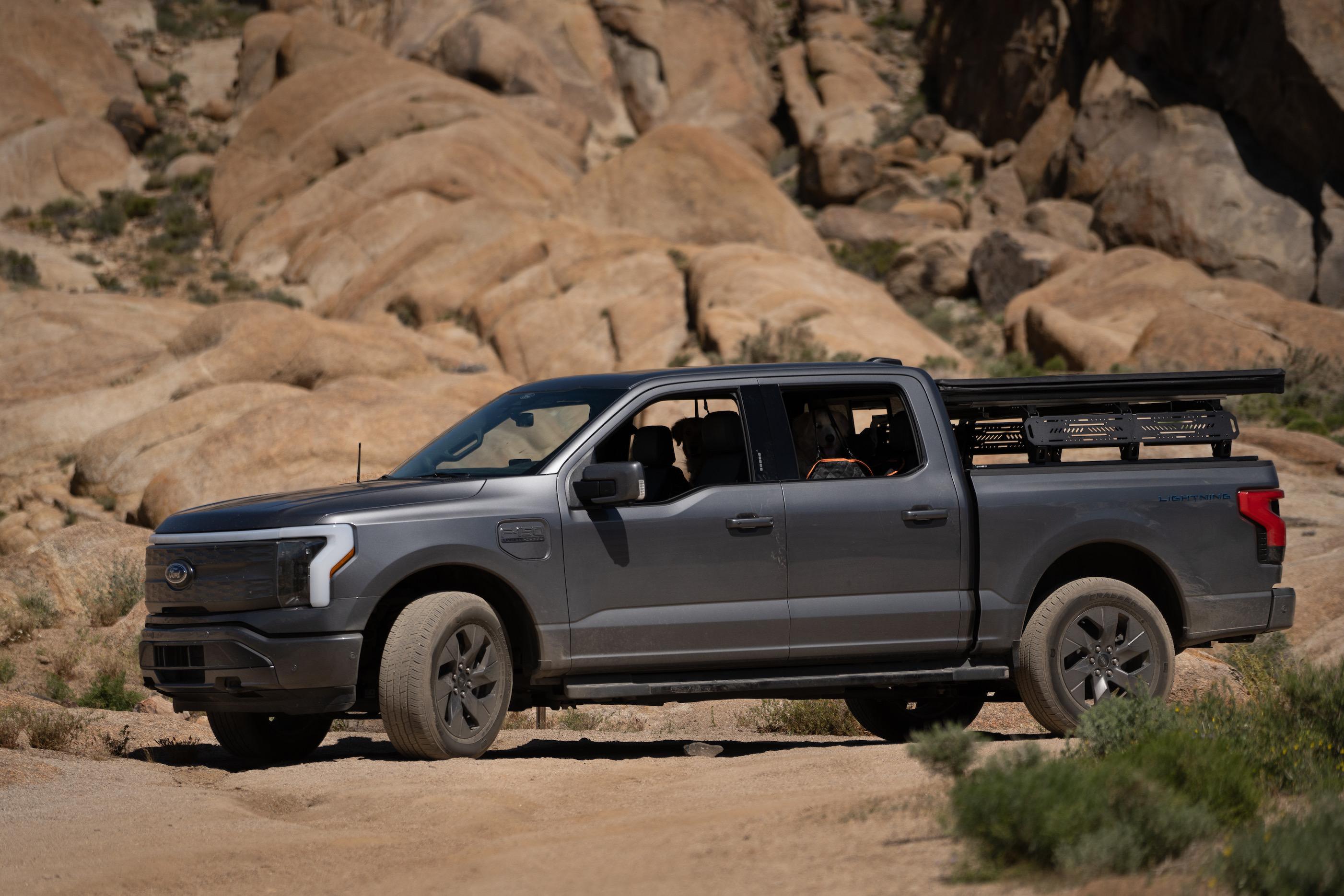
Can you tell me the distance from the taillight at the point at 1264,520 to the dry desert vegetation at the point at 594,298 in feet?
2.88

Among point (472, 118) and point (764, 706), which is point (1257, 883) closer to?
point (764, 706)

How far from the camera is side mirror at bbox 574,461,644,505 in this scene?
21.9ft

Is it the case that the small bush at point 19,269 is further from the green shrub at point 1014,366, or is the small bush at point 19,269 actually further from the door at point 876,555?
the door at point 876,555

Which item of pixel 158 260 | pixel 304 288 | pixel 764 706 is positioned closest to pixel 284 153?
pixel 158 260

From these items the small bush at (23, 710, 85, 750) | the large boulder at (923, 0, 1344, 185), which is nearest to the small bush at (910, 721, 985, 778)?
the small bush at (23, 710, 85, 750)

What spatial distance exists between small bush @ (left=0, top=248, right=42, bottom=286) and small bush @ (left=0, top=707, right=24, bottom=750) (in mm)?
29547

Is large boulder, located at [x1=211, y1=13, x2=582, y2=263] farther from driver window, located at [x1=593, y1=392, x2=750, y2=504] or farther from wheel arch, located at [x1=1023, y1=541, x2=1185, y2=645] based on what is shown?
wheel arch, located at [x1=1023, y1=541, x2=1185, y2=645]

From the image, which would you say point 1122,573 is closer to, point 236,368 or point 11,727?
point 11,727

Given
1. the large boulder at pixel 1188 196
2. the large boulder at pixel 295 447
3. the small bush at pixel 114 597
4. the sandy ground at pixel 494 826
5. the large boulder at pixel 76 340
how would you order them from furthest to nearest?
the large boulder at pixel 1188 196, the large boulder at pixel 76 340, the large boulder at pixel 295 447, the small bush at pixel 114 597, the sandy ground at pixel 494 826

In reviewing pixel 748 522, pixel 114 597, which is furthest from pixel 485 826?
pixel 114 597

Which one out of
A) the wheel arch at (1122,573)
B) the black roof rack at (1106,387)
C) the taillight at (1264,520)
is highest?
the black roof rack at (1106,387)

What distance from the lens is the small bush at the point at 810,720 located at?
32.0 feet

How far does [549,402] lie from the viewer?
760 cm

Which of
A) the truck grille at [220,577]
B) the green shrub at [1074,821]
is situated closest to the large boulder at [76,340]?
the truck grille at [220,577]
